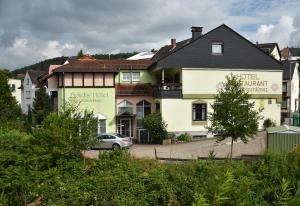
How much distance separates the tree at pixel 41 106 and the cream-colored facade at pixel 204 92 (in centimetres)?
1590

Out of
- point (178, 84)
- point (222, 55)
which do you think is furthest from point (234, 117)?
point (222, 55)

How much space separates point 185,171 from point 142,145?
762 inches

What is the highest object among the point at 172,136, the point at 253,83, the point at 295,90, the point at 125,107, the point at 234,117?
the point at 295,90

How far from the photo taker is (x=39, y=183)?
20.1 meters

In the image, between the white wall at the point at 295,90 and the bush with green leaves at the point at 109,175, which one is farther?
the white wall at the point at 295,90

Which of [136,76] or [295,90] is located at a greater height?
[136,76]

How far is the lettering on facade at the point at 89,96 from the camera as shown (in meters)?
40.2

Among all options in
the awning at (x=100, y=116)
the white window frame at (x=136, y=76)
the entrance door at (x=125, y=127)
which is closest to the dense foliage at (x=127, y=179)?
the awning at (x=100, y=116)

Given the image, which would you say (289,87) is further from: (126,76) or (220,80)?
(126,76)

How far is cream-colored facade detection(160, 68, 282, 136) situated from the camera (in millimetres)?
40125

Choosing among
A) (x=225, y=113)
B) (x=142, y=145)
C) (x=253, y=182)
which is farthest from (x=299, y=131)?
(x=142, y=145)

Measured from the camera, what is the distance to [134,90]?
42.3m

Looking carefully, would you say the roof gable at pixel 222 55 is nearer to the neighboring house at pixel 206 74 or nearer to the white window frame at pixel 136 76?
the neighboring house at pixel 206 74

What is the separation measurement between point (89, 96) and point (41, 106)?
12827 mm
